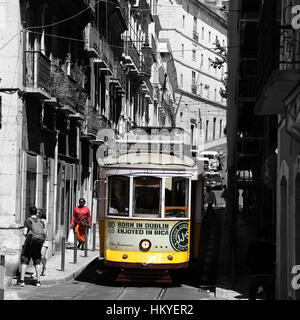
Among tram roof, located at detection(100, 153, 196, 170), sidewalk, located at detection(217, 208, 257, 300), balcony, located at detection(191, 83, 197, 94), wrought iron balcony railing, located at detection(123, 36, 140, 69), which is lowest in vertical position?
sidewalk, located at detection(217, 208, 257, 300)

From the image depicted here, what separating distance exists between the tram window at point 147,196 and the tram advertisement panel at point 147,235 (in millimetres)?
208

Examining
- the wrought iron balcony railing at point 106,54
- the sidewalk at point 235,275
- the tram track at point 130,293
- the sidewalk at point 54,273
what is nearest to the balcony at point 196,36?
the wrought iron balcony railing at point 106,54

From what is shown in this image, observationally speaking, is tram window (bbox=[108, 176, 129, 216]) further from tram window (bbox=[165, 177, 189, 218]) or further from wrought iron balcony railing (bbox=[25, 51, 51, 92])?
wrought iron balcony railing (bbox=[25, 51, 51, 92])

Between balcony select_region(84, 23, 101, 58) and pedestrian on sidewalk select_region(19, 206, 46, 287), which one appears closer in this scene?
pedestrian on sidewalk select_region(19, 206, 46, 287)

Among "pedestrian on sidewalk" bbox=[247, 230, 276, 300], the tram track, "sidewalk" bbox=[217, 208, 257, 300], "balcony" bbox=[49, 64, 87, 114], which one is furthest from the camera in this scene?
"balcony" bbox=[49, 64, 87, 114]

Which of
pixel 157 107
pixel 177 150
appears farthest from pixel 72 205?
pixel 157 107

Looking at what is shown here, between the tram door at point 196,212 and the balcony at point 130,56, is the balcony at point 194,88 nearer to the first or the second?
the balcony at point 130,56

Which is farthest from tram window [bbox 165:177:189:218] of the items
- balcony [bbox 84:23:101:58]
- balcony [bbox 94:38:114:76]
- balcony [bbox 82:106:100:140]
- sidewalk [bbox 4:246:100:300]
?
balcony [bbox 94:38:114:76]

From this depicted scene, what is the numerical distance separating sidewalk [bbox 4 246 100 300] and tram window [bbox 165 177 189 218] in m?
2.59

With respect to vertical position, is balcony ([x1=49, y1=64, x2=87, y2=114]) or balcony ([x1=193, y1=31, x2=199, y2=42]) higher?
balcony ([x1=193, y1=31, x2=199, y2=42])

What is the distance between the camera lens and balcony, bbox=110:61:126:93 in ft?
118

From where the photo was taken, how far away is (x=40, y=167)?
21266 millimetres

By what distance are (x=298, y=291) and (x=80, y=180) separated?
17.2 m

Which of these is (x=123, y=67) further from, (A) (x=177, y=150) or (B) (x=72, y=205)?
(A) (x=177, y=150)
